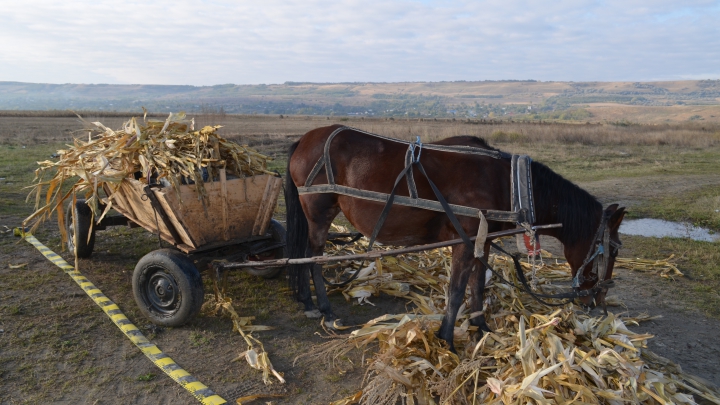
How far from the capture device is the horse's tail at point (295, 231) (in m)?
4.86

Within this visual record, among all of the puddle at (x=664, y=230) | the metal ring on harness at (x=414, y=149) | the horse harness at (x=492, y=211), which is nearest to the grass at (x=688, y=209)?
the puddle at (x=664, y=230)

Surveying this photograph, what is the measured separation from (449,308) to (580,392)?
127 cm

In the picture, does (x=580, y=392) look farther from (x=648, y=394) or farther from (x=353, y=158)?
(x=353, y=158)

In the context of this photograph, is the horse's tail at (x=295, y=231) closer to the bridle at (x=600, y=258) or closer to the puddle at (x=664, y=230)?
the bridle at (x=600, y=258)

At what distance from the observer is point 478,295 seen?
4.31 m

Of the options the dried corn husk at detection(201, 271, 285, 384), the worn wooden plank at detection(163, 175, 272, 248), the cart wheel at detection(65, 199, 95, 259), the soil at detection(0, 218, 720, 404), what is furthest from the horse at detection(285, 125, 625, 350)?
the cart wheel at detection(65, 199, 95, 259)

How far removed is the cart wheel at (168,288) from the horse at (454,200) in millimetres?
1313

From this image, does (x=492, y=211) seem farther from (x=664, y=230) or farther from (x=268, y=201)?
(x=664, y=230)

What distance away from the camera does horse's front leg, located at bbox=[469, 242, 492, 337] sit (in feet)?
13.9

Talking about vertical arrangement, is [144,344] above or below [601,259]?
below

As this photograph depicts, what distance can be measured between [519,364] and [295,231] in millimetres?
2519

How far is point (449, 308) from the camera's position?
4.05m

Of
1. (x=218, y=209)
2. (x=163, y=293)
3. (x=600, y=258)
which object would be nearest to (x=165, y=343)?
(x=163, y=293)

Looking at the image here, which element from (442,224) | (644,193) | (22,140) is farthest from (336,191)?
(22,140)
